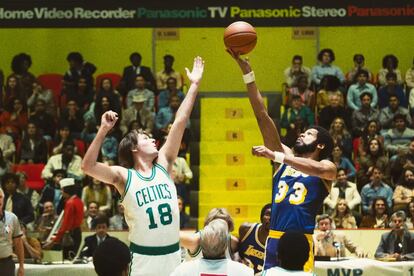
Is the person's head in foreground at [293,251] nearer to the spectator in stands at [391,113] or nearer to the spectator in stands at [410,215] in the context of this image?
the spectator in stands at [410,215]

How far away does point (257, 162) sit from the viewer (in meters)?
19.7

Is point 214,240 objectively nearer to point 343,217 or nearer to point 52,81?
point 343,217

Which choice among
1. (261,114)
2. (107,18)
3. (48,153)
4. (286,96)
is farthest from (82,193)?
(261,114)

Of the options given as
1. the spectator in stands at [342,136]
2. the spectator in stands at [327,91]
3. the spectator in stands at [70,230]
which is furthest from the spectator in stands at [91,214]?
the spectator in stands at [327,91]

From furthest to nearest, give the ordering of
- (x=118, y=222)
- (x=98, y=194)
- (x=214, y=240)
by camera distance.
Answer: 1. (x=98, y=194)
2. (x=118, y=222)
3. (x=214, y=240)

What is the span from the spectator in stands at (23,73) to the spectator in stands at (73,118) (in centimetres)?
109

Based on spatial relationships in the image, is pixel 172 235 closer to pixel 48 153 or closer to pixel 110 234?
pixel 110 234

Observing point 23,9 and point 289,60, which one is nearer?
point 23,9

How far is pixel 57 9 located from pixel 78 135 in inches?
→ 100

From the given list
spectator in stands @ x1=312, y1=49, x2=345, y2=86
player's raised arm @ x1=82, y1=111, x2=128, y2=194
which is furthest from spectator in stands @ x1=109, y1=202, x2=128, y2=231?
player's raised arm @ x1=82, y1=111, x2=128, y2=194

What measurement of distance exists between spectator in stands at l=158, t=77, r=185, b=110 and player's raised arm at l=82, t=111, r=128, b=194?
12.0 meters

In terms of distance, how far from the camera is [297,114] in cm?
1903

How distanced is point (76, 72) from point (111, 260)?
15153 millimetres

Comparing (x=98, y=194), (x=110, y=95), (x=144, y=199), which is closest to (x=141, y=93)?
(x=110, y=95)
